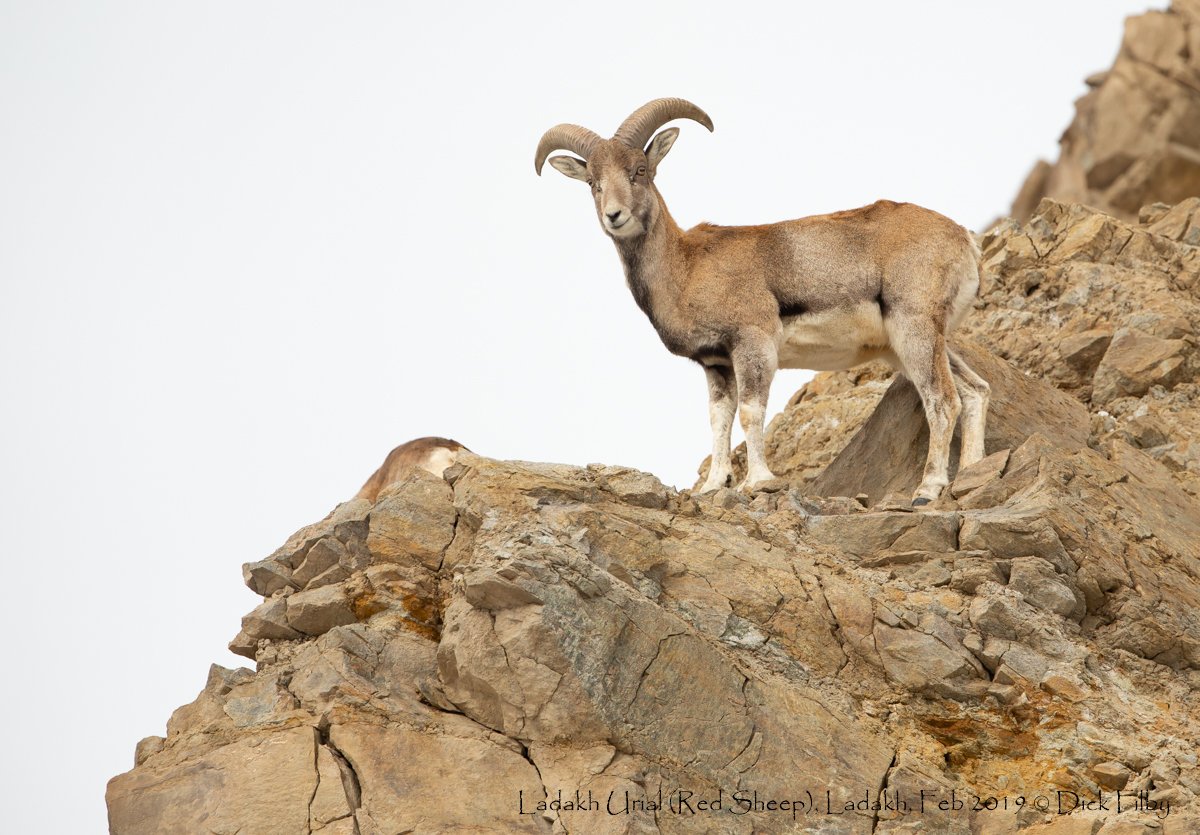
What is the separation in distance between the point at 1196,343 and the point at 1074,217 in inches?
144

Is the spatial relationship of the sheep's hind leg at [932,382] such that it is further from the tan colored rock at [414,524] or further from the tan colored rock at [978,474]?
the tan colored rock at [414,524]

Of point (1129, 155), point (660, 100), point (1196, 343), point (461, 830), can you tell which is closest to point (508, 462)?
point (461, 830)

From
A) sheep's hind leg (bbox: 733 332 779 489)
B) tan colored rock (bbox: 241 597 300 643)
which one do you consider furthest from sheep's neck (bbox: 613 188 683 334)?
tan colored rock (bbox: 241 597 300 643)

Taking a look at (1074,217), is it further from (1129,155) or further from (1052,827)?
(1129,155)

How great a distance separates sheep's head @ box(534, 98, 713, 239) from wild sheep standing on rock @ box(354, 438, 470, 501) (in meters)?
3.02

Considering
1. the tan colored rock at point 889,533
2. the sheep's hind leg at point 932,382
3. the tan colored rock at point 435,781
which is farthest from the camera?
the sheep's hind leg at point 932,382

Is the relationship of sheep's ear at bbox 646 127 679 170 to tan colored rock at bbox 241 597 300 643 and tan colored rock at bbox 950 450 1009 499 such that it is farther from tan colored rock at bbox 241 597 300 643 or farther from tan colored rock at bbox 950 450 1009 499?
tan colored rock at bbox 241 597 300 643

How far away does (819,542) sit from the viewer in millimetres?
12320

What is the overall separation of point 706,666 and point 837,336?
20.6 ft

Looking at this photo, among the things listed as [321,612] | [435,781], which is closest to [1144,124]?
[321,612]

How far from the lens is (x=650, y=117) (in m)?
16.1

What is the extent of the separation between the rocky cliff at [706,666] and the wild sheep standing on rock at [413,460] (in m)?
3.48

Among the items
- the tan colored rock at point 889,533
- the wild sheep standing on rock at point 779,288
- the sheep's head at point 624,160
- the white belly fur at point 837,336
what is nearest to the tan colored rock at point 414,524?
the tan colored rock at point 889,533

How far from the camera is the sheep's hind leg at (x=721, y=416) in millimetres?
15219
